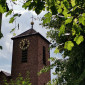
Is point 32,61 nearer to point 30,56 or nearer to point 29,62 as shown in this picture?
point 29,62

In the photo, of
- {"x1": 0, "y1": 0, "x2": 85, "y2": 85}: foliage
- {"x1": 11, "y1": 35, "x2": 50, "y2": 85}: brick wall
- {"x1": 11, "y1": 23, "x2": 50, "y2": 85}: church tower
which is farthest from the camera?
{"x1": 11, "y1": 23, "x2": 50, "y2": 85}: church tower

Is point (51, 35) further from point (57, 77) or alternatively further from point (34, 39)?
point (34, 39)

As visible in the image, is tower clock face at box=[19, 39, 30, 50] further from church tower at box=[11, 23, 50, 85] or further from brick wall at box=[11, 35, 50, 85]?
brick wall at box=[11, 35, 50, 85]

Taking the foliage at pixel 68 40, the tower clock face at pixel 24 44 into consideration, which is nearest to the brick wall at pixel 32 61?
the tower clock face at pixel 24 44

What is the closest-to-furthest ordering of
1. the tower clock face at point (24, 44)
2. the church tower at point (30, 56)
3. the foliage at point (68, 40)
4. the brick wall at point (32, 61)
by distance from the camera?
the foliage at point (68, 40) → the brick wall at point (32, 61) → the church tower at point (30, 56) → the tower clock face at point (24, 44)

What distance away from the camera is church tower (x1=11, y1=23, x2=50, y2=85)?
69.5 feet

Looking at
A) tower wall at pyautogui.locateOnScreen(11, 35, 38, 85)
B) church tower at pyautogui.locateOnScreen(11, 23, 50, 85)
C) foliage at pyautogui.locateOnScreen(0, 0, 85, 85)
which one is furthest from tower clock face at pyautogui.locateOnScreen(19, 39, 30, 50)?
foliage at pyautogui.locateOnScreen(0, 0, 85, 85)

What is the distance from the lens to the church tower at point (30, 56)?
69.5ft

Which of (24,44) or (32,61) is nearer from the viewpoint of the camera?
(32,61)

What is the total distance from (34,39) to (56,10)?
791 inches

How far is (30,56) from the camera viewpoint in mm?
21953

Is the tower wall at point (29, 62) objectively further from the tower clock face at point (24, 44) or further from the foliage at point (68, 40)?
the foliage at point (68, 40)

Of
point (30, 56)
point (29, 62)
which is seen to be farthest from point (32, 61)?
point (30, 56)

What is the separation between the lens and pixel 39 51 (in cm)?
2225
